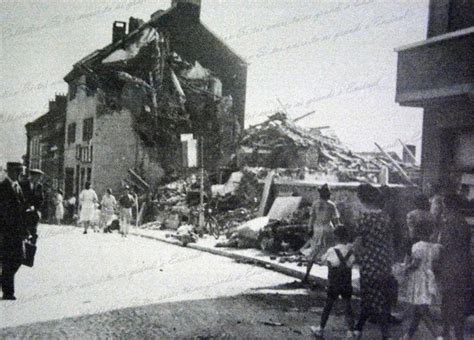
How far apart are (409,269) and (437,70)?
485cm

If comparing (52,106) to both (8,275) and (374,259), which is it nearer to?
(8,275)

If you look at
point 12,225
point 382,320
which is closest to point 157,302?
point 12,225

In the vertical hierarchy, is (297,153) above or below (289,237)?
above

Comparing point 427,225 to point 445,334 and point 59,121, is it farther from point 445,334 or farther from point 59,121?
point 59,121

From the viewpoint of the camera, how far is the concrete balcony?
28.5 feet

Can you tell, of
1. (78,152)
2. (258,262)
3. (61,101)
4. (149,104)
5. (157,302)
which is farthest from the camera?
(61,101)

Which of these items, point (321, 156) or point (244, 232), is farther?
point (321, 156)

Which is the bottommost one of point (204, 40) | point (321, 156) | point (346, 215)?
point (346, 215)

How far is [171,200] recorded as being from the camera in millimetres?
26656

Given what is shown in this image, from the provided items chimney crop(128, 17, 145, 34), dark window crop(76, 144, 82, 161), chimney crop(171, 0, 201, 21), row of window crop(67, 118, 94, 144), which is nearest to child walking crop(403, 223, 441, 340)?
row of window crop(67, 118, 94, 144)

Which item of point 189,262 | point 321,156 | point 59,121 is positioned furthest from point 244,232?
point 59,121

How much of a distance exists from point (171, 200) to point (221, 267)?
49.6 feet

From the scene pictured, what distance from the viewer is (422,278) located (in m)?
5.72

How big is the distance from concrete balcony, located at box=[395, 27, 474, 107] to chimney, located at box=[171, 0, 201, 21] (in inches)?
971
